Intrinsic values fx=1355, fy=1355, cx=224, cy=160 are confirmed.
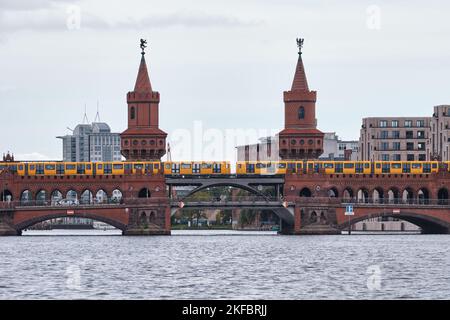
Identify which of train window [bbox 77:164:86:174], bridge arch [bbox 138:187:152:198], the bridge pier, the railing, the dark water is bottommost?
the dark water

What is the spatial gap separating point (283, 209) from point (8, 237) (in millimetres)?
38919

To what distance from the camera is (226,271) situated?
101 metres

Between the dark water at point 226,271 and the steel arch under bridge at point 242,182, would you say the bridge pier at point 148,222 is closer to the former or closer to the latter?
the steel arch under bridge at point 242,182

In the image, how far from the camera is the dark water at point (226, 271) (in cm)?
8050

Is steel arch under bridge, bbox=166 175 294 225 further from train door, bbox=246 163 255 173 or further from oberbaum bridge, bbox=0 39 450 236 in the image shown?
train door, bbox=246 163 255 173

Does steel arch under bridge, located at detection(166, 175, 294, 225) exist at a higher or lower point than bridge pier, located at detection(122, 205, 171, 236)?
higher

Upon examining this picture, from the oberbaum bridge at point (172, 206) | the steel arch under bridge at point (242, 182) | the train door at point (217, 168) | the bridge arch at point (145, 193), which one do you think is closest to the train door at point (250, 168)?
the steel arch under bridge at point (242, 182)

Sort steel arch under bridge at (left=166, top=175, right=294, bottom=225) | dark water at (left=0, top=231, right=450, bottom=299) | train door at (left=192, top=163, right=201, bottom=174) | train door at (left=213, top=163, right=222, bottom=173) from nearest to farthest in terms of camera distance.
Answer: dark water at (left=0, top=231, right=450, bottom=299)
steel arch under bridge at (left=166, top=175, right=294, bottom=225)
train door at (left=192, top=163, right=201, bottom=174)
train door at (left=213, top=163, right=222, bottom=173)

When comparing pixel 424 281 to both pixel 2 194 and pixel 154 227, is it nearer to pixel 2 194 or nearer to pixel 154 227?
pixel 154 227

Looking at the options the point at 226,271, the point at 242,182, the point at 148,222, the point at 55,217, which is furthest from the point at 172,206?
the point at 226,271

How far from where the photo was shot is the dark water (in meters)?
80.5

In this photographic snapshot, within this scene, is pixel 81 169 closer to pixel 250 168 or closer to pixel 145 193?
pixel 145 193

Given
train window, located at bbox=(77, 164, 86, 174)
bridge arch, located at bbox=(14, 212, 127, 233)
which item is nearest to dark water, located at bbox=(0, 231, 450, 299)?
bridge arch, located at bbox=(14, 212, 127, 233)

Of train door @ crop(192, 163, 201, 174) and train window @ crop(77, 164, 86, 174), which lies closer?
train door @ crop(192, 163, 201, 174)
